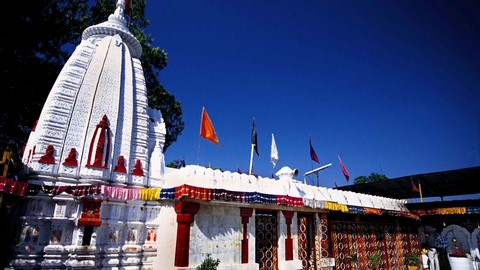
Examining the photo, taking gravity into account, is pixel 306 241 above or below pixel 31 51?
below

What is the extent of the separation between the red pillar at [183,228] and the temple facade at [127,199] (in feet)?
0.11

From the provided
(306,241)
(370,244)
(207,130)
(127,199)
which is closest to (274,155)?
(207,130)

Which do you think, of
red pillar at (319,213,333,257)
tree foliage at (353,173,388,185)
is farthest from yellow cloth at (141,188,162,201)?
tree foliage at (353,173,388,185)

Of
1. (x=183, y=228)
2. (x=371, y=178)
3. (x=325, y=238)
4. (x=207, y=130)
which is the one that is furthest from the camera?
(x=371, y=178)

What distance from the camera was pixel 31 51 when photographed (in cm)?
1719

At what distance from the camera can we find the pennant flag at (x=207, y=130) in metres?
13.6

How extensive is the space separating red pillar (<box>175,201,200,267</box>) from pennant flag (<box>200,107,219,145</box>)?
4.27 m

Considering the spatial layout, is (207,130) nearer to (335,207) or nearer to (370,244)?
(335,207)

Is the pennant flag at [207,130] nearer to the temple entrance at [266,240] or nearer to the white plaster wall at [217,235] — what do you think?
Answer: the white plaster wall at [217,235]

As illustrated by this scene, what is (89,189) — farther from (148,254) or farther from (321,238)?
(321,238)

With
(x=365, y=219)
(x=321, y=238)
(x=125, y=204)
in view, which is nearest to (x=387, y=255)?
(x=365, y=219)

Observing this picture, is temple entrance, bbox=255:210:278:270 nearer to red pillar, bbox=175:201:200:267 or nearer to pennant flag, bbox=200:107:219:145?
red pillar, bbox=175:201:200:267

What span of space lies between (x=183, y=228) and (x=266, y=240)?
A: 13.7 ft

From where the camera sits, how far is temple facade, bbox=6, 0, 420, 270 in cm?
926
